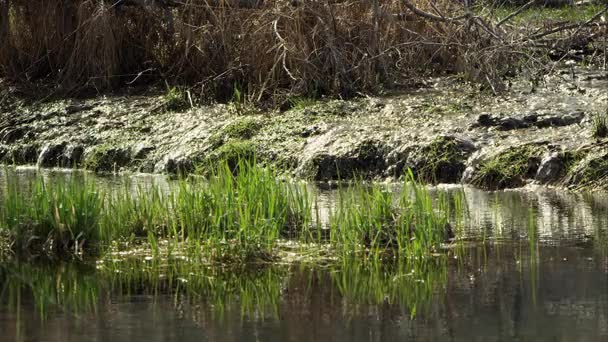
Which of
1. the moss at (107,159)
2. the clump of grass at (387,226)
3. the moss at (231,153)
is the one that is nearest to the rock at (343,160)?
the moss at (231,153)

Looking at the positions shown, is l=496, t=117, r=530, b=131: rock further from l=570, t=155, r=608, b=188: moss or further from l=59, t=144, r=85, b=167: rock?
l=59, t=144, r=85, b=167: rock

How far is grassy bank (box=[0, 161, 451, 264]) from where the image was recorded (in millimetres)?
7039

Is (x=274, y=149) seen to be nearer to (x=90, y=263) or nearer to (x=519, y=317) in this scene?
(x=90, y=263)

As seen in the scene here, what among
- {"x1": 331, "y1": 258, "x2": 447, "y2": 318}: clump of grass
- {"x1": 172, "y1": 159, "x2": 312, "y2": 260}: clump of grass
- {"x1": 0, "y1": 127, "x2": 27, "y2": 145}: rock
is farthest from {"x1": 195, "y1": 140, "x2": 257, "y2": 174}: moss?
{"x1": 331, "y1": 258, "x2": 447, "y2": 318}: clump of grass

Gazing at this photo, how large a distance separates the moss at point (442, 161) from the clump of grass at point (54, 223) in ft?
12.7

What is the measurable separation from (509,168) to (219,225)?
3737 mm

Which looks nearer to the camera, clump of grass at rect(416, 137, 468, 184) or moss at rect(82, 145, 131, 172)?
clump of grass at rect(416, 137, 468, 184)

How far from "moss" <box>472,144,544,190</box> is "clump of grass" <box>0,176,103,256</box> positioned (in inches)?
154

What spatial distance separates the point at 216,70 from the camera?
1376cm

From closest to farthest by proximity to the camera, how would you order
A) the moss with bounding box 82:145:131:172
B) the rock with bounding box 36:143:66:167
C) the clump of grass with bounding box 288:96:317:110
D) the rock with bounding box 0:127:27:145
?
1. the clump of grass with bounding box 288:96:317:110
2. the moss with bounding box 82:145:131:172
3. the rock with bounding box 36:143:66:167
4. the rock with bounding box 0:127:27:145

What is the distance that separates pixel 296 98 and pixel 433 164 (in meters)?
2.47

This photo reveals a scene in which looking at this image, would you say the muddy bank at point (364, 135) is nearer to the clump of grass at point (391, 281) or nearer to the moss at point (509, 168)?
the moss at point (509, 168)

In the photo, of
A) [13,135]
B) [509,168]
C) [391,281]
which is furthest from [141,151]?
[391,281]

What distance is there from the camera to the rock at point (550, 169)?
10102 millimetres
